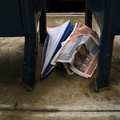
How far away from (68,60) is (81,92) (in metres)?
0.29

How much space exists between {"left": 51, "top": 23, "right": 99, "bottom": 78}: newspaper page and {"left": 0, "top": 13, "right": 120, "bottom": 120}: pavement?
2.4 inches

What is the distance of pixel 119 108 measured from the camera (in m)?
1.34

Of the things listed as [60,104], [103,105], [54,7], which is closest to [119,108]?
[103,105]

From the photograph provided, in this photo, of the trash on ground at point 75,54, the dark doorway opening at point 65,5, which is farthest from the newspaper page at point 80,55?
the dark doorway opening at point 65,5

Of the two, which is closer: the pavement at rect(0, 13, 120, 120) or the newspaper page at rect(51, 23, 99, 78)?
the pavement at rect(0, 13, 120, 120)

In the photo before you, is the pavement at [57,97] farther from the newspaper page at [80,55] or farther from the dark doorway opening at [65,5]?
the dark doorway opening at [65,5]

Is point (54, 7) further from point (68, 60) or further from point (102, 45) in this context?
point (102, 45)

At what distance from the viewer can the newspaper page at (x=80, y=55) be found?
5.52ft

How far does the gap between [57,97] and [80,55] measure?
1.43 ft

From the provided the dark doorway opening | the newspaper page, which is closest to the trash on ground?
the newspaper page

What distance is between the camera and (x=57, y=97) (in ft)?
4.77

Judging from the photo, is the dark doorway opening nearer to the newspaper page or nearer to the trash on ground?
the trash on ground

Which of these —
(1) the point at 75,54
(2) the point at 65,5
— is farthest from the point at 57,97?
(2) the point at 65,5

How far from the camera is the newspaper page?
5.52 feet
